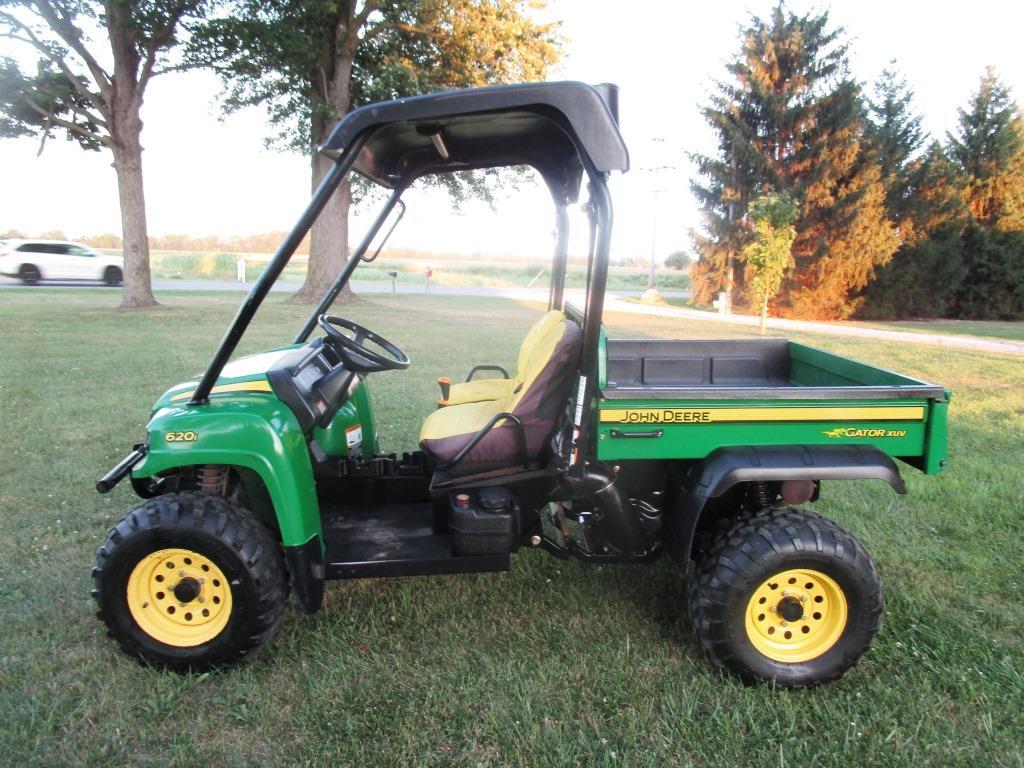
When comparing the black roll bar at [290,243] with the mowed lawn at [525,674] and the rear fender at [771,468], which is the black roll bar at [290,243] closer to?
the mowed lawn at [525,674]

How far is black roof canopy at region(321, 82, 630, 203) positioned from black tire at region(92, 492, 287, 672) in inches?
54.1

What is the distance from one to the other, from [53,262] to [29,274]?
2.44 feet

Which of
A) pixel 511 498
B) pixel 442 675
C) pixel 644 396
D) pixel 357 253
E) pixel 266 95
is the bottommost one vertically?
pixel 442 675

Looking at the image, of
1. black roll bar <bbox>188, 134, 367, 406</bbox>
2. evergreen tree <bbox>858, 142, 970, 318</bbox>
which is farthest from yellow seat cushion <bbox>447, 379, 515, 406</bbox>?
evergreen tree <bbox>858, 142, 970, 318</bbox>

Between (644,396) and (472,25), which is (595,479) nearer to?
(644,396)

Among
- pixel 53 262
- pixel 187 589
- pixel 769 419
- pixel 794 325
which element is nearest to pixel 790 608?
pixel 769 419

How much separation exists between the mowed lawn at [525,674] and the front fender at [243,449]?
1.99ft

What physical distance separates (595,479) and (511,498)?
1.14 feet

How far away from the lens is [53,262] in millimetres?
21672

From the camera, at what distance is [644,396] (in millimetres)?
2604

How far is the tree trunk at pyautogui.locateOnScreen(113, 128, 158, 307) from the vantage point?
15.0 m

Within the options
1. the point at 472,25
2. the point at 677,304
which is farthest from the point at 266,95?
the point at 677,304

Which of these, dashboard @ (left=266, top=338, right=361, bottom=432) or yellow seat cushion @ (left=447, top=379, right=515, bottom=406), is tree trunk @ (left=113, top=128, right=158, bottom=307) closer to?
yellow seat cushion @ (left=447, top=379, right=515, bottom=406)

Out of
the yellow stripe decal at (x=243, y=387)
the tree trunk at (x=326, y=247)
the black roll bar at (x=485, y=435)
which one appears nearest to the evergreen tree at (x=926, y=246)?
the tree trunk at (x=326, y=247)
